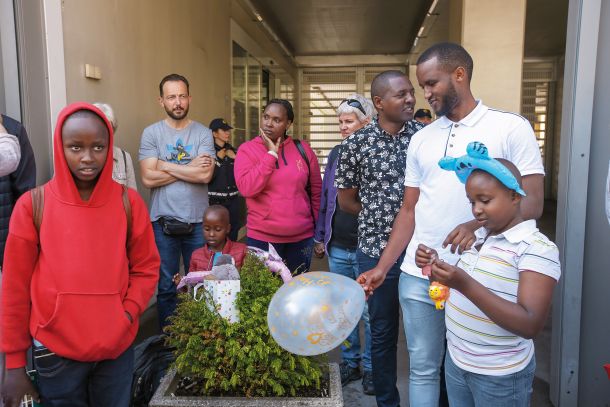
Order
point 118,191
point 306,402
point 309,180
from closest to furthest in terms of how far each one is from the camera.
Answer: point 118,191
point 306,402
point 309,180

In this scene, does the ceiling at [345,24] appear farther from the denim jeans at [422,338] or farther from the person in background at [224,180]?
the denim jeans at [422,338]

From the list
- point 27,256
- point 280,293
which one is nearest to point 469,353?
point 280,293

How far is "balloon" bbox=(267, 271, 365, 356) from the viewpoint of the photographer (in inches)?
66.9

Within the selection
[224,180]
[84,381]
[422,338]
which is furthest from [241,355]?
[224,180]

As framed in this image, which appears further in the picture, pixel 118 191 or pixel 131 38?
pixel 131 38

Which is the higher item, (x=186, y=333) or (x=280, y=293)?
(x=280, y=293)

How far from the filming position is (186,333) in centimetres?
247

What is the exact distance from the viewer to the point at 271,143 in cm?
324

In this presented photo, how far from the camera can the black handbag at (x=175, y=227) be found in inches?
138

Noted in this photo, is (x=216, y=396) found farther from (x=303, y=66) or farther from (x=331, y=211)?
(x=303, y=66)

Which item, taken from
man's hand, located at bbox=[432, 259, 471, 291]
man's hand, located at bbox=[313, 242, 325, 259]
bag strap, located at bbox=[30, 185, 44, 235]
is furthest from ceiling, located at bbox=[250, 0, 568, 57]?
bag strap, located at bbox=[30, 185, 44, 235]

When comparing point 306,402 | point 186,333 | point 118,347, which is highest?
point 118,347

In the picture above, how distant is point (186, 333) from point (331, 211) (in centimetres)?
121

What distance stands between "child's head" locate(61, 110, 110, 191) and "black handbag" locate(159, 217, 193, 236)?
1.80 metres
